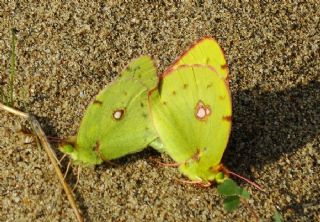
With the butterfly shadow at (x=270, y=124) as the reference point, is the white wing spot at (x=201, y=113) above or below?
above

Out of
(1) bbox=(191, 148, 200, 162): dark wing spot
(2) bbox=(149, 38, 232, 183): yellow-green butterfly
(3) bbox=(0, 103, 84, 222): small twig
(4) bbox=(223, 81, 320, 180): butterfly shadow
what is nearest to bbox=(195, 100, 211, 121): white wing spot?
(2) bbox=(149, 38, 232, 183): yellow-green butterfly

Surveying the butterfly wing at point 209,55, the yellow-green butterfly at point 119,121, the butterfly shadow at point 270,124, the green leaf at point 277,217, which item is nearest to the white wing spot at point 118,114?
the yellow-green butterfly at point 119,121

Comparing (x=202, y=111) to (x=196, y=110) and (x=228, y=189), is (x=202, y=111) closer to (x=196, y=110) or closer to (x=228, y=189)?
(x=196, y=110)

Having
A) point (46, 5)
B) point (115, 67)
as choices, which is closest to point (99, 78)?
point (115, 67)

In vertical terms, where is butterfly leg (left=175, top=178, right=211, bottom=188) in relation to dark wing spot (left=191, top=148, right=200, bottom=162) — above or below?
below

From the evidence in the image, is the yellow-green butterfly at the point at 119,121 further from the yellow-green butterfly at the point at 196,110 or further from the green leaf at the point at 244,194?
the green leaf at the point at 244,194

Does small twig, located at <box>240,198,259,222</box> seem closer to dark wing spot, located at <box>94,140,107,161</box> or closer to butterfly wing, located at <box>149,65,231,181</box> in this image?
butterfly wing, located at <box>149,65,231,181</box>

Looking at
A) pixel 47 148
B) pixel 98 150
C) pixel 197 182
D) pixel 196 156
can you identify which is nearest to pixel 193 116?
pixel 196 156

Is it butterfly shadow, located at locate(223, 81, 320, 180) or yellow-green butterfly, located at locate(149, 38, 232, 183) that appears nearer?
yellow-green butterfly, located at locate(149, 38, 232, 183)
